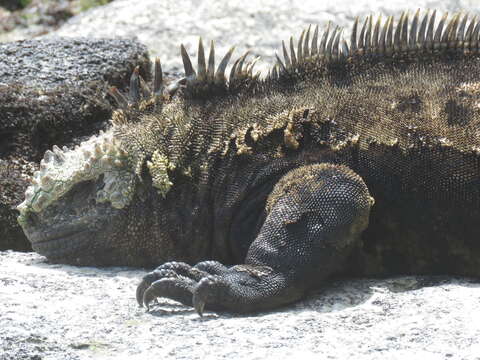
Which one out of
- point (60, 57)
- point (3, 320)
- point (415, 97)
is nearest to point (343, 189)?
→ point (415, 97)

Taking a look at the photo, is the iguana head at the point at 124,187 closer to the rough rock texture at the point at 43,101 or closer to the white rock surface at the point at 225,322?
the white rock surface at the point at 225,322

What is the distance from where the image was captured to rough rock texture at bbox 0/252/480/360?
431cm

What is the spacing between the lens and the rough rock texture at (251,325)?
4.31 metres

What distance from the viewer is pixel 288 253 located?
17.3 feet

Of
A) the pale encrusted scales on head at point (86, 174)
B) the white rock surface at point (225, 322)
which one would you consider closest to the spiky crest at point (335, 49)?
the pale encrusted scales on head at point (86, 174)

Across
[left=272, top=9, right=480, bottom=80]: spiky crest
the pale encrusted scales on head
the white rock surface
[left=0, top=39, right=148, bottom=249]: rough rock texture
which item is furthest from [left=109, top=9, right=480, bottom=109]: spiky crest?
[left=0, top=39, right=148, bottom=249]: rough rock texture

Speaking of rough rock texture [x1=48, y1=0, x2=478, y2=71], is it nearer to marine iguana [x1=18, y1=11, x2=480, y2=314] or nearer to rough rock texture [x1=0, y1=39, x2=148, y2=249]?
rough rock texture [x1=0, y1=39, x2=148, y2=249]

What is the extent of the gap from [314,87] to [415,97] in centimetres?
68

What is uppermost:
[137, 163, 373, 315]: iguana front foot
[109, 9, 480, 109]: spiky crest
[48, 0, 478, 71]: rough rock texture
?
[109, 9, 480, 109]: spiky crest

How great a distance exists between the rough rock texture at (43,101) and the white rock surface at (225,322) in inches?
56.1

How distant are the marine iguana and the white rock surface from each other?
0.16 metres

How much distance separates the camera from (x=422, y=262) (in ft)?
18.6

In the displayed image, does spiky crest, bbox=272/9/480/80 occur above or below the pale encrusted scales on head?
above

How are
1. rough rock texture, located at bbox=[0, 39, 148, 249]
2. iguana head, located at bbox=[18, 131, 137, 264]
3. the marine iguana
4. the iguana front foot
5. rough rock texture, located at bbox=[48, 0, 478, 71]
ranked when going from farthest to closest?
rough rock texture, located at bbox=[48, 0, 478, 71]
rough rock texture, located at bbox=[0, 39, 148, 249]
iguana head, located at bbox=[18, 131, 137, 264]
the marine iguana
the iguana front foot
